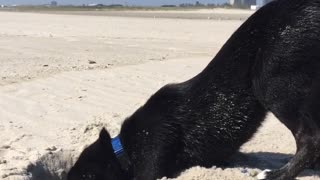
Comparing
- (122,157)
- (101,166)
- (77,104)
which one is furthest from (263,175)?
(77,104)

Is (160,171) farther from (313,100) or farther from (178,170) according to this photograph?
(313,100)

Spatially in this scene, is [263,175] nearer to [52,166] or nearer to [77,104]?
[52,166]

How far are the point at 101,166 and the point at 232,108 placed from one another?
3.92 feet

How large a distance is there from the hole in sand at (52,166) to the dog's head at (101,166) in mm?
457

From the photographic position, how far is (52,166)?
521cm

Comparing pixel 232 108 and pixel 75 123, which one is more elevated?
pixel 232 108

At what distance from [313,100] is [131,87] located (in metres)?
4.35

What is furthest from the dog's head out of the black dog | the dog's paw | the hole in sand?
the dog's paw

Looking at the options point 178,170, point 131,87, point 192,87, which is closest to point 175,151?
point 178,170

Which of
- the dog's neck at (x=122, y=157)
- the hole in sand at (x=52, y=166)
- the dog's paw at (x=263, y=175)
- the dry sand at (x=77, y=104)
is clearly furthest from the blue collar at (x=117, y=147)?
Answer: the dog's paw at (x=263, y=175)

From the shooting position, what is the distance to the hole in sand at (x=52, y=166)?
197 inches

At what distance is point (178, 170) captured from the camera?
4754mm

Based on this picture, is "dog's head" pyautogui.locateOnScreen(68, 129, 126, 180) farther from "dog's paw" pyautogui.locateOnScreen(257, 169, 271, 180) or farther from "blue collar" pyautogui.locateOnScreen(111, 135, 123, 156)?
"dog's paw" pyautogui.locateOnScreen(257, 169, 271, 180)

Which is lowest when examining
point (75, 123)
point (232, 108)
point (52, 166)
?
point (52, 166)
